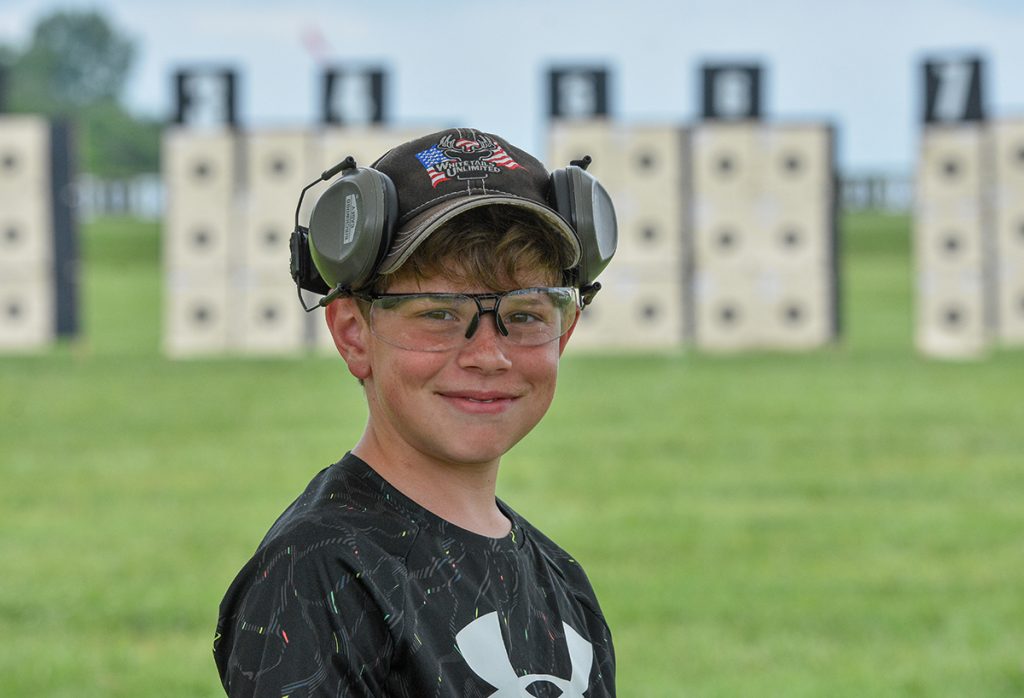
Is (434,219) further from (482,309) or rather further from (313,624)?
(313,624)

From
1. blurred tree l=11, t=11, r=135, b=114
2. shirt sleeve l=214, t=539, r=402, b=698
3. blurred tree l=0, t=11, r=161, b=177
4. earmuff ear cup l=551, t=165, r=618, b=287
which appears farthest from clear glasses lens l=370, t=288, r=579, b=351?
blurred tree l=11, t=11, r=135, b=114

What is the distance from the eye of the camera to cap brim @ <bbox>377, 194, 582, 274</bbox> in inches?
63.4

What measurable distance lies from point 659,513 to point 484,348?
5637mm

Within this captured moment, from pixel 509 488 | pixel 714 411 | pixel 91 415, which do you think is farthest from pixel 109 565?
pixel 714 411

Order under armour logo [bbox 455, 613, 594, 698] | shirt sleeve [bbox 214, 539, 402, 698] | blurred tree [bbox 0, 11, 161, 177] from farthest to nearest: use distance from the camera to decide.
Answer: blurred tree [bbox 0, 11, 161, 177]
under armour logo [bbox 455, 613, 594, 698]
shirt sleeve [bbox 214, 539, 402, 698]

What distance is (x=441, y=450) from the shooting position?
1685mm

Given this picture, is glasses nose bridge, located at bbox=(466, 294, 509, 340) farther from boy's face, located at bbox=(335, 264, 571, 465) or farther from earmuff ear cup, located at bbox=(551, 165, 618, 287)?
earmuff ear cup, located at bbox=(551, 165, 618, 287)

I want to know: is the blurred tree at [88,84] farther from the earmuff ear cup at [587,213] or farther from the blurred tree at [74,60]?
the earmuff ear cup at [587,213]

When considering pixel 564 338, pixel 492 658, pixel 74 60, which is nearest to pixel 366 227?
pixel 564 338

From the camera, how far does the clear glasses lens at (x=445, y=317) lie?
65.3 inches

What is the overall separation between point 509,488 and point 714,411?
337 cm

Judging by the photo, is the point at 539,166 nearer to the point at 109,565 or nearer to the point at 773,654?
the point at 773,654

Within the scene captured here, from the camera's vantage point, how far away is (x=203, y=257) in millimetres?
17359

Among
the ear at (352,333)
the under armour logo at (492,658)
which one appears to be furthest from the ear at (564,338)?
the under armour logo at (492,658)
